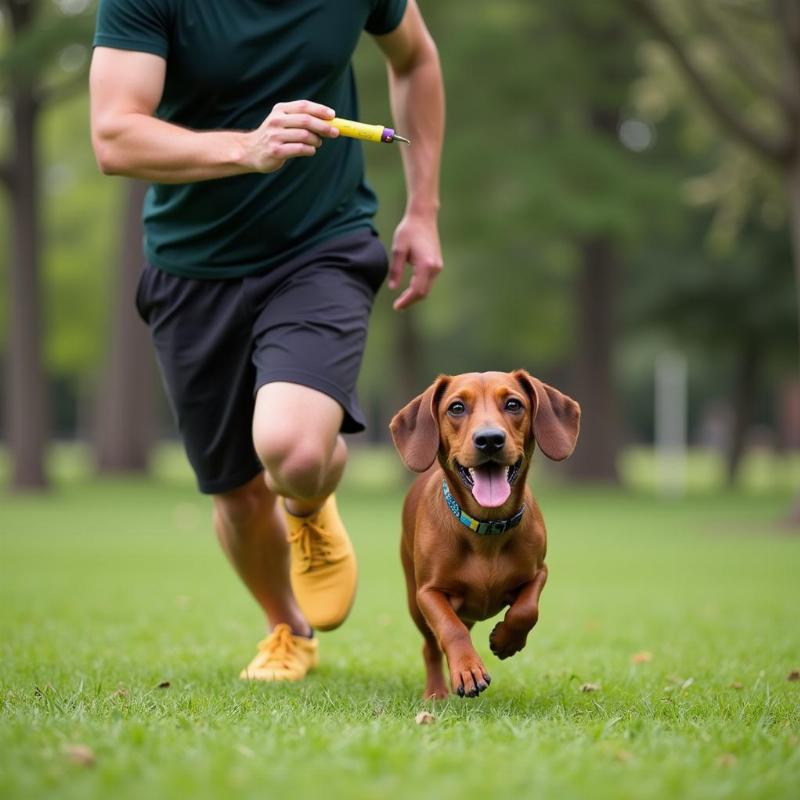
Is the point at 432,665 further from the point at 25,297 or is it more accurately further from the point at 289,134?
the point at 25,297

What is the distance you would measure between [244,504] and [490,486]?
124cm

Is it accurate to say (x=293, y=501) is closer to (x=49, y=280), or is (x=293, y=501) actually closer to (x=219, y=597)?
(x=219, y=597)

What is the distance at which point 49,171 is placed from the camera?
128ft

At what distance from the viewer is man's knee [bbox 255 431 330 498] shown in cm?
409

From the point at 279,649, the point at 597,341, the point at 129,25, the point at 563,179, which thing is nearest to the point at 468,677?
the point at 279,649

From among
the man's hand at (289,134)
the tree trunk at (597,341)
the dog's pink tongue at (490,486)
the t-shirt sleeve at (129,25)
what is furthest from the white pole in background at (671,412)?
the man's hand at (289,134)

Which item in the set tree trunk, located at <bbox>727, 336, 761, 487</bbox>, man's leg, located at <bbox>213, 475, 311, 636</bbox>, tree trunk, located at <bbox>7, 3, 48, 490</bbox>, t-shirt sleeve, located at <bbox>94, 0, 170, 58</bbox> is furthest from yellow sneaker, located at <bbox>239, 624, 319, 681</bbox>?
tree trunk, located at <bbox>727, 336, 761, 487</bbox>

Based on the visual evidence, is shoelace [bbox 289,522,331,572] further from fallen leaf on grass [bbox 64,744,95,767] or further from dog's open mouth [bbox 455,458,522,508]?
fallen leaf on grass [bbox 64,744,95,767]

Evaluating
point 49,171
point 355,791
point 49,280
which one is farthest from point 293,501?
point 49,171

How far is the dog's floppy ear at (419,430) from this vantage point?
13.7 ft

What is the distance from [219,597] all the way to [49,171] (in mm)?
33152

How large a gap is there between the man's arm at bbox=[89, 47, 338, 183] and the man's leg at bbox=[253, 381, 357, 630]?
79cm

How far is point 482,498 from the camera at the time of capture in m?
3.91

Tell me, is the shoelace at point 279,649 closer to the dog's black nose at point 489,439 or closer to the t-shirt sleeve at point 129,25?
the dog's black nose at point 489,439
